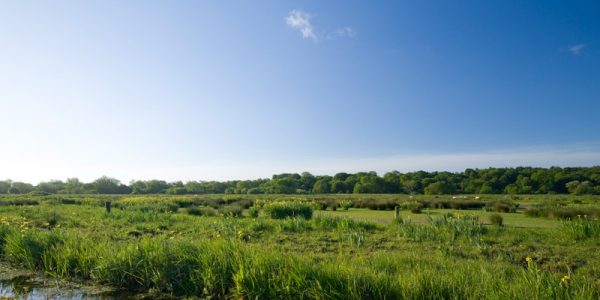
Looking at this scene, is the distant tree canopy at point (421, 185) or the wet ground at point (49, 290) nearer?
the wet ground at point (49, 290)

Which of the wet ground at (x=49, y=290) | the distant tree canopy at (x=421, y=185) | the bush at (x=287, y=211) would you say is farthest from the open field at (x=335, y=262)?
the distant tree canopy at (x=421, y=185)

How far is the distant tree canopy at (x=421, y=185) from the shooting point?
65938mm

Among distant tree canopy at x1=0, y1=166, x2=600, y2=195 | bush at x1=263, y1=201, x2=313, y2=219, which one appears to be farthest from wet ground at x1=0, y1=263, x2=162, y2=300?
distant tree canopy at x1=0, y1=166, x2=600, y2=195

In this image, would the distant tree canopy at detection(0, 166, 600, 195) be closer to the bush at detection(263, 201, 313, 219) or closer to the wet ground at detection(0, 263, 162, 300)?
the bush at detection(263, 201, 313, 219)

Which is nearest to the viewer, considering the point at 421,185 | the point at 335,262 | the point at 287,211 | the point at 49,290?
the point at 49,290

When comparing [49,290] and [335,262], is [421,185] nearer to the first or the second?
[335,262]

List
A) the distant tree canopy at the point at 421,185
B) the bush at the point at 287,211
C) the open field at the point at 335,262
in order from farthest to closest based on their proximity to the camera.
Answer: the distant tree canopy at the point at 421,185 < the bush at the point at 287,211 < the open field at the point at 335,262

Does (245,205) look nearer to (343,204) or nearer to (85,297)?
(343,204)

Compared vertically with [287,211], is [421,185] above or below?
below

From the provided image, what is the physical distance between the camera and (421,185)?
80250 millimetres

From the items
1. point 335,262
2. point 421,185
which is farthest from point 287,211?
point 421,185

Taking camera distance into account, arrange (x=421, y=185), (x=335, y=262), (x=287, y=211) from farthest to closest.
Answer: (x=421, y=185)
(x=287, y=211)
(x=335, y=262)

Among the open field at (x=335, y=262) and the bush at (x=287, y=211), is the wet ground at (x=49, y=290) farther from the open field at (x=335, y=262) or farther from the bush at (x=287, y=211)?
the bush at (x=287, y=211)

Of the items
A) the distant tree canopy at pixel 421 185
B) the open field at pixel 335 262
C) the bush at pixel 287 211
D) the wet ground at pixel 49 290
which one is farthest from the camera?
the distant tree canopy at pixel 421 185
